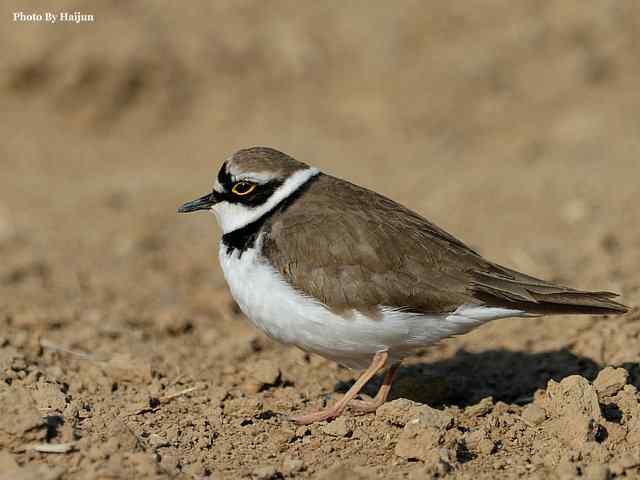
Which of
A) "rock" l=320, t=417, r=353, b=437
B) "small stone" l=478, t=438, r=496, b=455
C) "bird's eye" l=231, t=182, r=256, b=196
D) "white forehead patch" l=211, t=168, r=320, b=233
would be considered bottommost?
"small stone" l=478, t=438, r=496, b=455

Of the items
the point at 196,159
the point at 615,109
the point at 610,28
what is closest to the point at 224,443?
the point at 196,159

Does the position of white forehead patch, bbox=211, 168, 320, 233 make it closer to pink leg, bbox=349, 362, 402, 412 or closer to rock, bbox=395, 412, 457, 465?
pink leg, bbox=349, 362, 402, 412

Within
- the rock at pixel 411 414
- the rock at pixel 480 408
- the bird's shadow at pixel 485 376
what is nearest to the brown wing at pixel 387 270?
the rock at pixel 411 414

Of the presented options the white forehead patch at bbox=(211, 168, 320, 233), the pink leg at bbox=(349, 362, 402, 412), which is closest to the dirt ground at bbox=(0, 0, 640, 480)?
the pink leg at bbox=(349, 362, 402, 412)

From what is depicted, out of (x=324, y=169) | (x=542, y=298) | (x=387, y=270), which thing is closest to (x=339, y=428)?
(x=387, y=270)

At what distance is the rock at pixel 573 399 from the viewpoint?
17.1 ft

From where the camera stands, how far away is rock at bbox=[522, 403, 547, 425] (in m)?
5.44

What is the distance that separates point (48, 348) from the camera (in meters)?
6.61

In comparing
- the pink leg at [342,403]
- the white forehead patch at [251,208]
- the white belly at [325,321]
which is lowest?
the pink leg at [342,403]

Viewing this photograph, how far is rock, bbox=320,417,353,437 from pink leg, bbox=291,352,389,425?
140 millimetres

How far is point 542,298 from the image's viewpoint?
546cm

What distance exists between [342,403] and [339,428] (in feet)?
1.30

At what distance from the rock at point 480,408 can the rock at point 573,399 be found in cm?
44

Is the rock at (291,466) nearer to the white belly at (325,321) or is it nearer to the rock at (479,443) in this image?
the white belly at (325,321)
